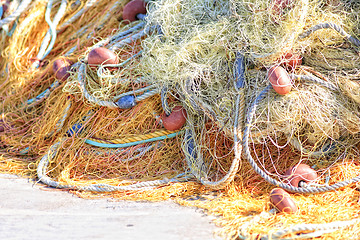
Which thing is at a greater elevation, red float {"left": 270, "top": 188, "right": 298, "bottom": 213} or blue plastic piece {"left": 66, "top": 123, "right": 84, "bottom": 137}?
blue plastic piece {"left": 66, "top": 123, "right": 84, "bottom": 137}

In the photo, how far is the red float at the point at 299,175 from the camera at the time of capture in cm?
238

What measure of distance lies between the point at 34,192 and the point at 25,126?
2.89 feet

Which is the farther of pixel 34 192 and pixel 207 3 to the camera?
pixel 207 3

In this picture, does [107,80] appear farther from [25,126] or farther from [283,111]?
[283,111]

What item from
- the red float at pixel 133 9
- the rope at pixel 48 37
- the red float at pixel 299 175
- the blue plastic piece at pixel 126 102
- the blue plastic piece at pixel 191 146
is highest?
the rope at pixel 48 37

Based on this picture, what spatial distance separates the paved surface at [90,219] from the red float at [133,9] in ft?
5.51

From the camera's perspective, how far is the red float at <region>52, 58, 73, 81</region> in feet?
10.5

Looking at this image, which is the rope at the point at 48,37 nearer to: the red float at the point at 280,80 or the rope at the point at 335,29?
the red float at the point at 280,80

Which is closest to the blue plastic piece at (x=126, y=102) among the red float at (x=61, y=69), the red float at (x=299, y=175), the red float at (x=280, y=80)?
the red float at (x=61, y=69)

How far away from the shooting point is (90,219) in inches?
88.3

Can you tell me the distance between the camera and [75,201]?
2.54 meters

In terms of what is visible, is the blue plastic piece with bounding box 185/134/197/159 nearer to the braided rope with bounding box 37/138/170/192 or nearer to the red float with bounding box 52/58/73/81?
the braided rope with bounding box 37/138/170/192

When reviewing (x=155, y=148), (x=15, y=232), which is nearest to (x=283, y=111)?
(x=155, y=148)

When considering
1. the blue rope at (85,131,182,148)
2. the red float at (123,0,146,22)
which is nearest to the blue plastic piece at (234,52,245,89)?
the blue rope at (85,131,182,148)
